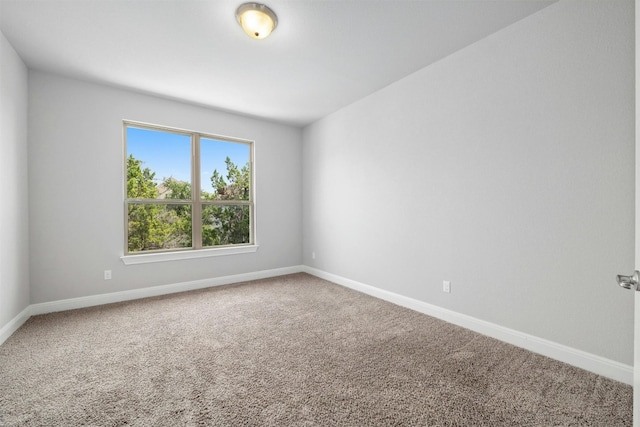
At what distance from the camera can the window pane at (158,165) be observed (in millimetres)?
3643

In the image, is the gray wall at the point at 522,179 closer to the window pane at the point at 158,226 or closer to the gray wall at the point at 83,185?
the window pane at the point at 158,226

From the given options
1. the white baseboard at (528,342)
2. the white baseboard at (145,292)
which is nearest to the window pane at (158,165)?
the white baseboard at (145,292)

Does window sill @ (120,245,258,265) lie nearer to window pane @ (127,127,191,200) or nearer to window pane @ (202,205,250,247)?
window pane @ (202,205,250,247)

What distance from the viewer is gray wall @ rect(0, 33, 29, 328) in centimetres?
239

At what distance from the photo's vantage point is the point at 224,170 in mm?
4348

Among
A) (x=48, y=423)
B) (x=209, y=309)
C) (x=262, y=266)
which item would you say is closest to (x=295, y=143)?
(x=262, y=266)

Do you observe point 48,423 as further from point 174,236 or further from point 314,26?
point 314,26

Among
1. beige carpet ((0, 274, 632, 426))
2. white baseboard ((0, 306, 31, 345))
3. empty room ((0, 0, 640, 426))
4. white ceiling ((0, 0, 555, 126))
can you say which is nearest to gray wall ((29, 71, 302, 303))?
empty room ((0, 0, 640, 426))

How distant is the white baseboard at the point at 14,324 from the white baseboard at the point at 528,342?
3605mm

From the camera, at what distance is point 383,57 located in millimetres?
2738

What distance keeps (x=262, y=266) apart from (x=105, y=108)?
2951mm

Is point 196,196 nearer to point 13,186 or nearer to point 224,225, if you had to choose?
point 224,225

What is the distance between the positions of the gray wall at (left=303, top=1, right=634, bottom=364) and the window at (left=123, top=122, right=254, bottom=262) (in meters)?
2.19

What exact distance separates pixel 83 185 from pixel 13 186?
642mm
